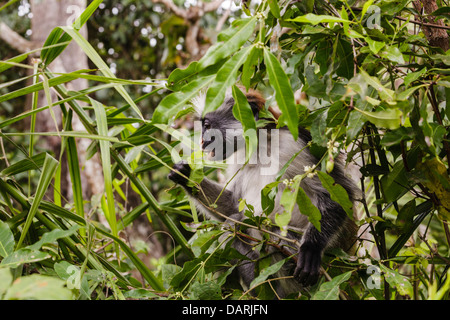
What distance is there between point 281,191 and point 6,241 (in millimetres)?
1479

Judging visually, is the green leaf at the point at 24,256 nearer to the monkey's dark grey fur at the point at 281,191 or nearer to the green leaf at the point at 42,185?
the green leaf at the point at 42,185

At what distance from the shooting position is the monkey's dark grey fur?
201 cm

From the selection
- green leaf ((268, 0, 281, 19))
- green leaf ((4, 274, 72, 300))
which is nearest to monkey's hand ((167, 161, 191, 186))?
green leaf ((268, 0, 281, 19))

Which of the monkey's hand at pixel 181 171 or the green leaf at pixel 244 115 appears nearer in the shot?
the green leaf at pixel 244 115

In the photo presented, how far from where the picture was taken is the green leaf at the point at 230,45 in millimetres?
1249

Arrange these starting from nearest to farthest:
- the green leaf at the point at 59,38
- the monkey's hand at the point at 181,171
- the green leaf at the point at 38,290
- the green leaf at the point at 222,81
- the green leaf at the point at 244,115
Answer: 1. the green leaf at the point at 38,290
2. the green leaf at the point at 222,81
3. the green leaf at the point at 244,115
4. the green leaf at the point at 59,38
5. the monkey's hand at the point at 181,171

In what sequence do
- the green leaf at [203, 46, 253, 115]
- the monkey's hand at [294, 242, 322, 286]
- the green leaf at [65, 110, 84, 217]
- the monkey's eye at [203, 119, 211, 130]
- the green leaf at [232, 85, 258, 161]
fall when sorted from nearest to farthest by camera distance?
the green leaf at [203, 46, 253, 115], the green leaf at [232, 85, 258, 161], the monkey's hand at [294, 242, 322, 286], the green leaf at [65, 110, 84, 217], the monkey's eye at [203, 119, 211, 130]

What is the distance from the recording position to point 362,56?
1.72 m

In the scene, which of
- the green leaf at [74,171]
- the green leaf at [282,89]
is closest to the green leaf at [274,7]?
the green leaf at [282,89]

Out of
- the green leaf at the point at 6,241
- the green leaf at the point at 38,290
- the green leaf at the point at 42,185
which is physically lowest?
the green leaf at the point at 6,241

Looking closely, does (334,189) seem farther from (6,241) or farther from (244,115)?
(6,241)

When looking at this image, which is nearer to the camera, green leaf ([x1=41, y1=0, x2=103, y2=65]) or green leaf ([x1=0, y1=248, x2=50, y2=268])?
green leaf ([x1=0, y1=248, x2=50, y2=268])

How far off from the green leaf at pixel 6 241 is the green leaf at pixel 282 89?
3.42ft

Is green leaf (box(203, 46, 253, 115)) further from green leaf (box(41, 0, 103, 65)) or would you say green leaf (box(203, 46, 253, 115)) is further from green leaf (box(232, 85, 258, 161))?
green leaf (box(41, 0, 103, 65))
